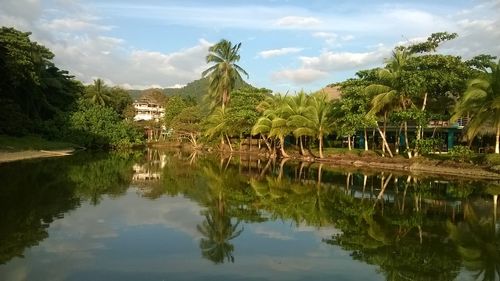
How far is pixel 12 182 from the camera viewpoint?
69.5ft

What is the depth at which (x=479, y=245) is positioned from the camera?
36.4ft

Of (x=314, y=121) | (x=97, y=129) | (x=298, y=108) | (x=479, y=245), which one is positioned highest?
(x=298, y=108)

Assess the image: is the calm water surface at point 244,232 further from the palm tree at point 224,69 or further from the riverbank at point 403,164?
the palm tree at point 224,69

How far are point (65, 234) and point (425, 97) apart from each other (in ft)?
91.5

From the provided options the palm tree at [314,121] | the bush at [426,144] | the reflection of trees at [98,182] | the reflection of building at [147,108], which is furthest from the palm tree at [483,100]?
the reflection of building at [147,108]

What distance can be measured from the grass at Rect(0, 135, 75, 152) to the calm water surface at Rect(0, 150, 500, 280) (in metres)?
18.6

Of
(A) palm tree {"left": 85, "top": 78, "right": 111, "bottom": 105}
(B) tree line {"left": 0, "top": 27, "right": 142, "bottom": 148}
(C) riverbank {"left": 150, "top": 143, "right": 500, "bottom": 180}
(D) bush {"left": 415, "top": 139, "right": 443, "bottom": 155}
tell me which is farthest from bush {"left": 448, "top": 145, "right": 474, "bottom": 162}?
(A) palm tree {"left": 85, "top": 78, "right": 111, "bottom": 105}

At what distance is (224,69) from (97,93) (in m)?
28.2

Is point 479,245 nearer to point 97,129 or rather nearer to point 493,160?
point 493,160

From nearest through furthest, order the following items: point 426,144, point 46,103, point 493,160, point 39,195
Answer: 1. point 39,195
2. point 493,160
3. point 426,144
4. point 46,103

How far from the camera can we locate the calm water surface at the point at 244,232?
8.97 meters

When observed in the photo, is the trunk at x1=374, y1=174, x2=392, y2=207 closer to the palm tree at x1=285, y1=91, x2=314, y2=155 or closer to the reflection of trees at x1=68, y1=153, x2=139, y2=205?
the reflection of trees at x1=68, y1=153, x2=139, y2=205

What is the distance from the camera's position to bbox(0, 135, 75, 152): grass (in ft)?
129

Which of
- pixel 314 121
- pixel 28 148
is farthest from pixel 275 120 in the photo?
pixel 28 148
